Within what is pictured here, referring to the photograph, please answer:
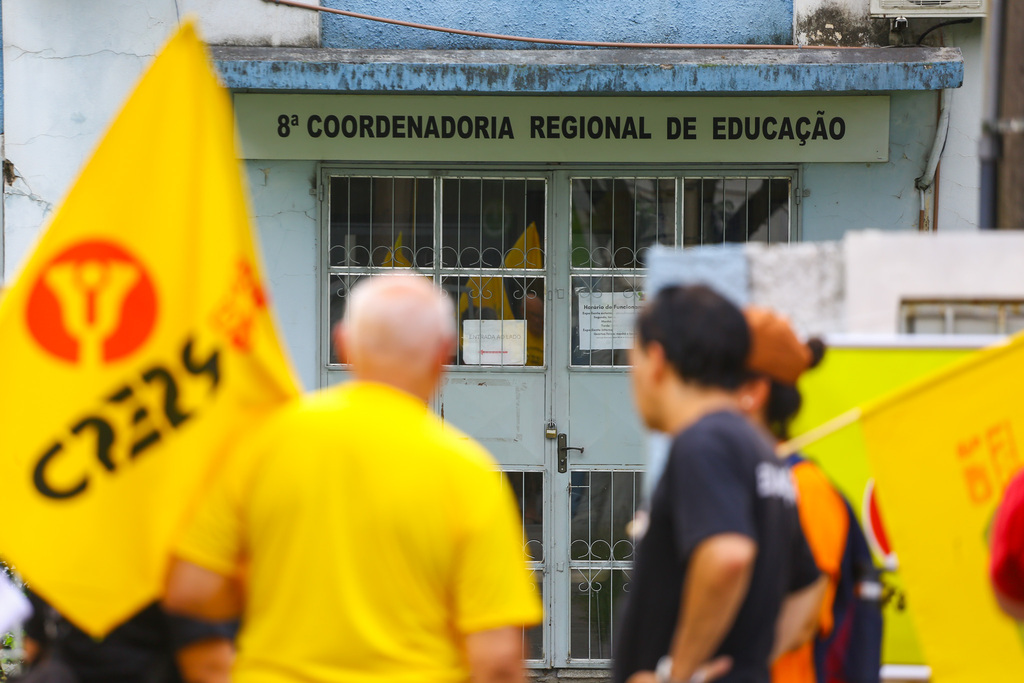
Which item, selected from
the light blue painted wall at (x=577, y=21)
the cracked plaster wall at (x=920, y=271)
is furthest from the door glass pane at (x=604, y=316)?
the cracked plaster wall at (x=920, y=271)

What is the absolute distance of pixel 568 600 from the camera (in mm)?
6109

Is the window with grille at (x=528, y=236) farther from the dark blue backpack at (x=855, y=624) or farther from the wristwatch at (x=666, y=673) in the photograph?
the wristwatch at (x=666, y=673)

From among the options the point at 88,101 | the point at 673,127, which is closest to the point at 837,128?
the point at 673,127

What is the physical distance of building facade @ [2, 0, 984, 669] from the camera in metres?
5.97

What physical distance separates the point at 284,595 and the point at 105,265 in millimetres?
858

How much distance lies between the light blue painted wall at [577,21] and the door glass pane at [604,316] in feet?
4.63

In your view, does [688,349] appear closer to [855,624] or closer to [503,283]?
[855,624]

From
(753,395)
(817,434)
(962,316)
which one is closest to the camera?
(753,395)

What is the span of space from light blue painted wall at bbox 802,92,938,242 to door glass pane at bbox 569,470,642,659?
1.86 metres

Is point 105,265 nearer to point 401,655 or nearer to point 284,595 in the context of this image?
point 284,595

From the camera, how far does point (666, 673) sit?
2.22 meters

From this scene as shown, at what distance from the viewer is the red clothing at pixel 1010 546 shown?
7.16 ft

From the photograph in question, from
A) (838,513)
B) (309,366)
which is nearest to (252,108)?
(309,366)

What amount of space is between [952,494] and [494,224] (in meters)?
3.75
